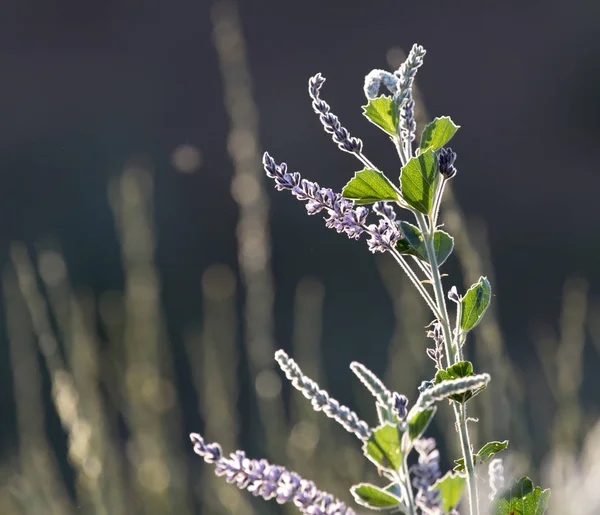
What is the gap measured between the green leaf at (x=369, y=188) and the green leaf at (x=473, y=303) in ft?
0.21

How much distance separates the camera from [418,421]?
0.36 meters

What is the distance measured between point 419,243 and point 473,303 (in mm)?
42

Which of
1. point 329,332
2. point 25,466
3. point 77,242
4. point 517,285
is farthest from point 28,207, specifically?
point 25,466

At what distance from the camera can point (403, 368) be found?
1504mm

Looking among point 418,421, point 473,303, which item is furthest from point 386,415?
point 473,303

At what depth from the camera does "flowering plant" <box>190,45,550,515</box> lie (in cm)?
35

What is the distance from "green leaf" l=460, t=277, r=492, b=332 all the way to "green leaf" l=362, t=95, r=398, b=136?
0.30 feet

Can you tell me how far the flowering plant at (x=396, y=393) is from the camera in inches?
13.8

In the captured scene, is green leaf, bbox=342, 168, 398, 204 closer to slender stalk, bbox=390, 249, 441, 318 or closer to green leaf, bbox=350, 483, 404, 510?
slender stalk, bbox=390, 249, 441, 318

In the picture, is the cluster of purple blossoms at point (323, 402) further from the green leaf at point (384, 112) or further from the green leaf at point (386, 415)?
the green leaf at point (384, 112)

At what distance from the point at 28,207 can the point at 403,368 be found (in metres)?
3.42

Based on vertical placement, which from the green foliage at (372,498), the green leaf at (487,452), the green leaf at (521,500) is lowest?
the green leaf at (521,500)

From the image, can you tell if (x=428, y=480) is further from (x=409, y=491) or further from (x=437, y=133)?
(x=437, y=133)

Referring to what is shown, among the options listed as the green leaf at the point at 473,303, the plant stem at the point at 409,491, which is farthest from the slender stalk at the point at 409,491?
the green leaf at the point at 473,303
